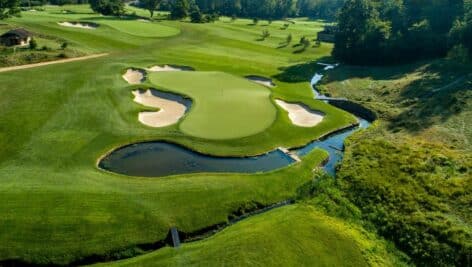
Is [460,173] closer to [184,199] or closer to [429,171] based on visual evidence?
[429,171]

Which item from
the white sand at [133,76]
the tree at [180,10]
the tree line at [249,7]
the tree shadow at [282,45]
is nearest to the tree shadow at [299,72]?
the tree shadow at [282,45]

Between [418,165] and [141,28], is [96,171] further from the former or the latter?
[141,28]

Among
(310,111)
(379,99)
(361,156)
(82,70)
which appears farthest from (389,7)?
(82,70)

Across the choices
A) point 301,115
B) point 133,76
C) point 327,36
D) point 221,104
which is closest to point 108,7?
point 133,76

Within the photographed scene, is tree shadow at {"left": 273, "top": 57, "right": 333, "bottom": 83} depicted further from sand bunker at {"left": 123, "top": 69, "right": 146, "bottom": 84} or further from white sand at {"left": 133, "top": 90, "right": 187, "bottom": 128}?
white sand at {"left": 133, "top": 90, "right": 187, "bottom": 128}

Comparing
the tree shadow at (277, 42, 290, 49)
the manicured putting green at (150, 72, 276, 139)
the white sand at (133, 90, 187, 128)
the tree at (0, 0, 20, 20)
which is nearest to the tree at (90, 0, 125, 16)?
the tree at (0, 0, 20, 20)
